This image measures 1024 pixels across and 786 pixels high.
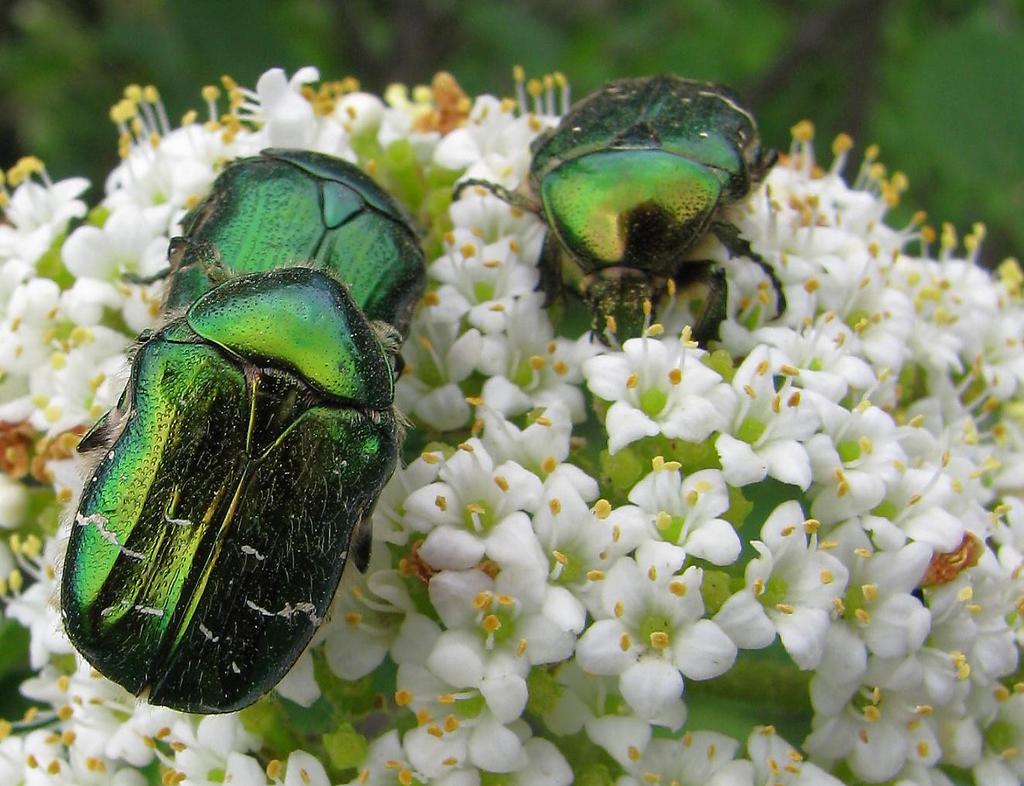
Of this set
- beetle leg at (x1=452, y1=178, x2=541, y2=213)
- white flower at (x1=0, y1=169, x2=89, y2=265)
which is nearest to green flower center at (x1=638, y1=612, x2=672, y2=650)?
beetle leg at (x1=452, y1=178, x2=541, y2=213)

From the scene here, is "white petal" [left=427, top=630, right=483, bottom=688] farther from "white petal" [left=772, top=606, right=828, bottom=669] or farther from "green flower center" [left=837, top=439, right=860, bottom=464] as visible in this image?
"green flower center" [left=837, top=439, right=860, bottom=464]

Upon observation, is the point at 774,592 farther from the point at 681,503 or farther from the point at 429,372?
the point at 429,372

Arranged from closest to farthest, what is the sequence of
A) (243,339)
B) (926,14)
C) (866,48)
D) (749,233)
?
(243,339) → (749,233) → (866,48) → (926,14)

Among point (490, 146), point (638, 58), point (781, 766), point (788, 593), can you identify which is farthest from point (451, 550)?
point (638, 58)

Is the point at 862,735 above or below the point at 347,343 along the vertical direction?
below

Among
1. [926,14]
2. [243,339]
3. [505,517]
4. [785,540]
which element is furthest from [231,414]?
[926,14]

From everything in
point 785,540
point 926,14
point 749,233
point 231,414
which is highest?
point 231,414

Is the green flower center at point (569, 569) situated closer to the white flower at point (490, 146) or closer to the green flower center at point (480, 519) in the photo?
the green flower center at point (480, 519)

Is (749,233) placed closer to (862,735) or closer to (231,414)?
(862,735)
